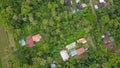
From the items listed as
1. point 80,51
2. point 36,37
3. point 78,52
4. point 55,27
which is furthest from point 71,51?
point 36,37

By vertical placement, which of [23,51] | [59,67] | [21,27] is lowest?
[59,67]

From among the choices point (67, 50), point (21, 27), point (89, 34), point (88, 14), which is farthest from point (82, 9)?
point (21, 27)

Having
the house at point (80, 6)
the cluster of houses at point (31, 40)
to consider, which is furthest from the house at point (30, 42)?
the house at point (80, 6)

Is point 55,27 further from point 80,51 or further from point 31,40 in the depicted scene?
point 80,51

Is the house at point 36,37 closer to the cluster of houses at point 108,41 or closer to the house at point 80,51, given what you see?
the house at point 80,51

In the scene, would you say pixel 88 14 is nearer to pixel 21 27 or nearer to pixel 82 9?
pixel 82 9

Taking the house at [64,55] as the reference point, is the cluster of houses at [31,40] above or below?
above

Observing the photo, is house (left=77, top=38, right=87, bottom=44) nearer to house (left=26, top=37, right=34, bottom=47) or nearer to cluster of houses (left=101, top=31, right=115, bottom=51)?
cluster of houses (left=101, top=31, right=115, bottom=51)
